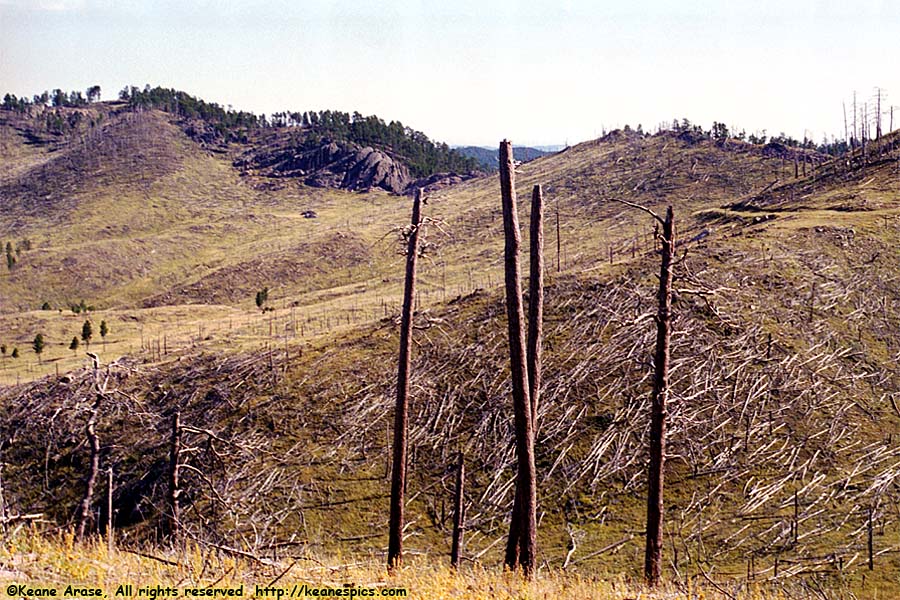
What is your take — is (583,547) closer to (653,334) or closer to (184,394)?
(653,334)

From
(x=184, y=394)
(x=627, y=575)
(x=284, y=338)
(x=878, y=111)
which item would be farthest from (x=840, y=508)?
(x=878, y=111)

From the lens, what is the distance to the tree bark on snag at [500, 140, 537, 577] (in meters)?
15.9

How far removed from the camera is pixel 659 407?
16641 mm

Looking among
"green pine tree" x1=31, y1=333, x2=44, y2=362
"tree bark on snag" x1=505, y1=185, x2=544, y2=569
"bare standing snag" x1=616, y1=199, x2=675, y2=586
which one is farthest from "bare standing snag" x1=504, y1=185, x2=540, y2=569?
"green pine tree" x1=31, y1=333, x2=44, y2=362

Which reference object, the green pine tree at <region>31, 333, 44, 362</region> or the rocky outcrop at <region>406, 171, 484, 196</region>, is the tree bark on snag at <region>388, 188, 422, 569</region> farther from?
the rocky outcrop at <region>406, 171, 484, 196</region>

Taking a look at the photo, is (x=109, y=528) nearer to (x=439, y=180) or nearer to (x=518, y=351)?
(x=518, y=351)

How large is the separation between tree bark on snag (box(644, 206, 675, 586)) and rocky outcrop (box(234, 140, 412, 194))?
164 metres

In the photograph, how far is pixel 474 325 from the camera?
49156 mm

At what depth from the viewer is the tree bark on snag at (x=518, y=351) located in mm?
15852

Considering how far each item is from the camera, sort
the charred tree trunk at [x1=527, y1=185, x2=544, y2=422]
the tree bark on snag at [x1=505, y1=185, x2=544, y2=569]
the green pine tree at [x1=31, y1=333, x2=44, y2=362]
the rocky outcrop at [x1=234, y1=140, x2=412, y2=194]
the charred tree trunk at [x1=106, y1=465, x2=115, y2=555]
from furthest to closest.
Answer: the rocky outcrop at [x1=234, y1=140, x2=412, y2=194], the green pine tree at [x1=31, y1=333, x2=44, y2=362], the charred tree trunk at [x1=527, y1=185, x2=544, y2=422], the tree bark on snag at [x1=505, y1=185, x2=544, y2=569], the charred tree trunk at [x1=106, y1=465, x2=115, y2=555]

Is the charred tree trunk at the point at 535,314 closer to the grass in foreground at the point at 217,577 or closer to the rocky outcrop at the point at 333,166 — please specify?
the grass in foreground at the point at 217,577

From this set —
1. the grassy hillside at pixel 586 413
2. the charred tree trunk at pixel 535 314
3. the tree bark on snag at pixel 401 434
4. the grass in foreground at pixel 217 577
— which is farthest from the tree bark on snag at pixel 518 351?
the tree bark on snag at pixel 401 434

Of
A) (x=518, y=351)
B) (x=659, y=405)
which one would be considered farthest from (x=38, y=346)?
(x=659, y=405)

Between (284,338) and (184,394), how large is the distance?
555 inches
